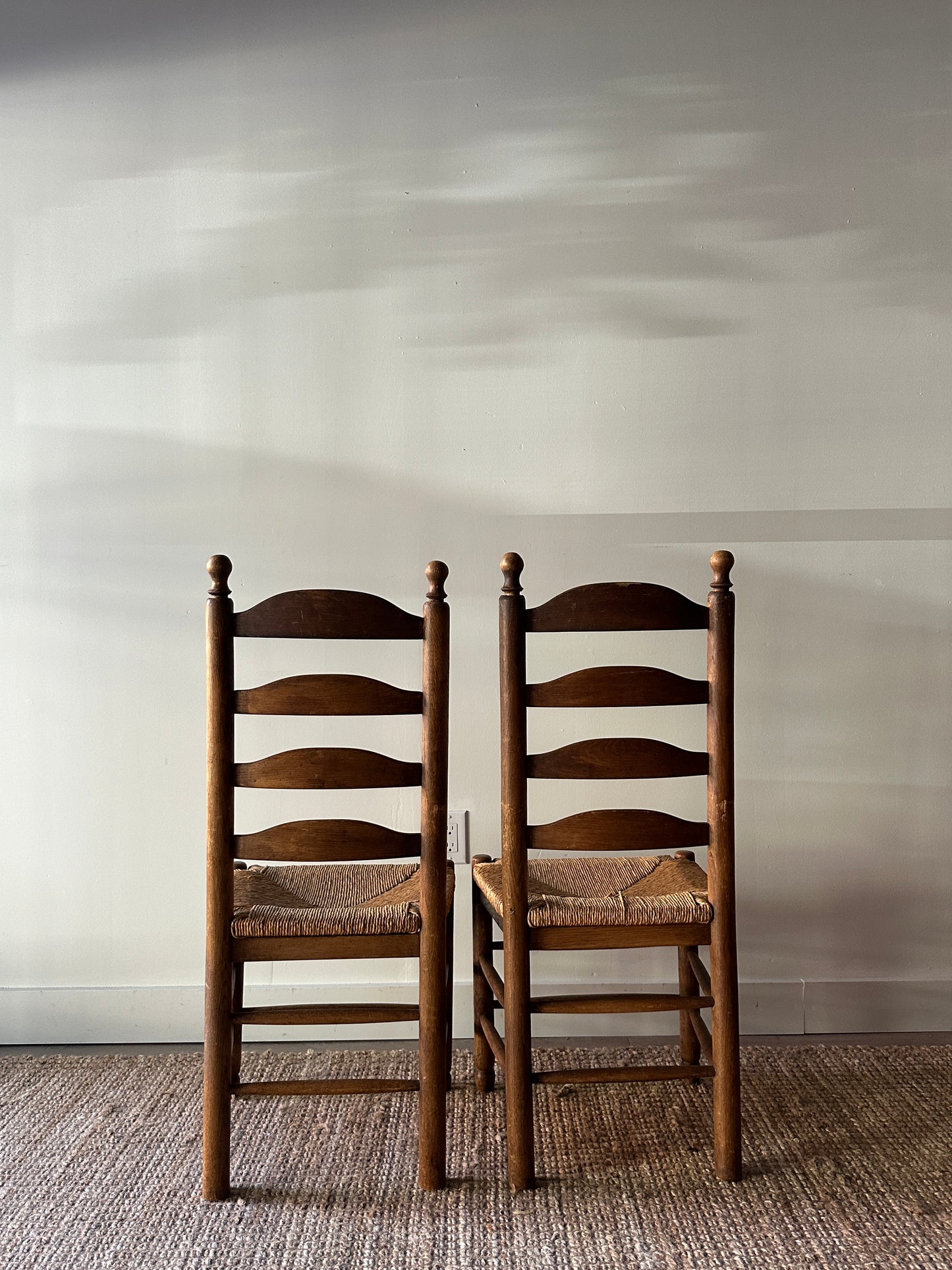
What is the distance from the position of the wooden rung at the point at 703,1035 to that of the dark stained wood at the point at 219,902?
88 cm

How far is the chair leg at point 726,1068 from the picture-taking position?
5.86 ft

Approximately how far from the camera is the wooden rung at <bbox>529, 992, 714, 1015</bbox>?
1777 mm

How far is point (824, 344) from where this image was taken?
2496 mm

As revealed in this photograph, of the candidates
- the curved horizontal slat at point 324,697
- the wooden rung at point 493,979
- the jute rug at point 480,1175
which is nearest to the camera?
the jute rug at point 480,1175

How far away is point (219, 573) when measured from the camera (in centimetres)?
171

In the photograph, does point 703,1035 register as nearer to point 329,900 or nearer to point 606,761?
point 606,761

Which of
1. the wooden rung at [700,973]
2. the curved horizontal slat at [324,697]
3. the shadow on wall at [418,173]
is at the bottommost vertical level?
the wooden rung at [700,973]

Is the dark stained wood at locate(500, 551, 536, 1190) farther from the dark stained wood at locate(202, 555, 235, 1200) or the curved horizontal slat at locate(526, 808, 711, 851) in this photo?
the dark stained wood at locate(202, 555, 235, 1200)

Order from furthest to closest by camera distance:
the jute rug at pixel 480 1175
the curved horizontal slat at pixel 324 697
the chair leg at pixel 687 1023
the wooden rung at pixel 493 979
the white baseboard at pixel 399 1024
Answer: the white baseboard at pixel 399 1024 < the chair leg at pixel 687 1023 < the wooden rung at pixel 493 979 < the curved horizontal slat at pixel 324 697 < the jute rug at pixel 480 1175

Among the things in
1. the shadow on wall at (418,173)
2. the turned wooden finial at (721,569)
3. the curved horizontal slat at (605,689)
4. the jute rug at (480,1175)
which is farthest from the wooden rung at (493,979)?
the shadow on wall at (418,173)

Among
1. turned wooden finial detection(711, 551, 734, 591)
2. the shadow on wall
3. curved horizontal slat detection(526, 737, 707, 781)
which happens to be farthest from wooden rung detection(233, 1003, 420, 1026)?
the shadow on wall

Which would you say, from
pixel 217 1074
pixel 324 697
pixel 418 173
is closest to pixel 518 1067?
pixel 217 1074

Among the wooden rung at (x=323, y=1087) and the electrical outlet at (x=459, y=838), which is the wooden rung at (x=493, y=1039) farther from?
the electrical outlet at (x=459, y=838)

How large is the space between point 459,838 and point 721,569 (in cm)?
107
